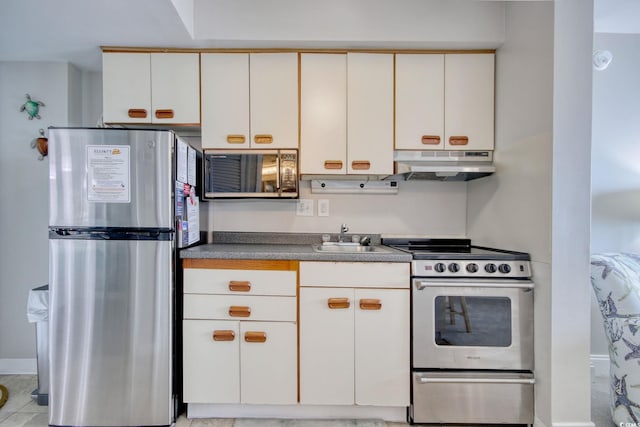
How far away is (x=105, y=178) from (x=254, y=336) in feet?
3.88

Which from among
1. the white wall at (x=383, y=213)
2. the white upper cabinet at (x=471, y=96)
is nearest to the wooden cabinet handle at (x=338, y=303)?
the white wall at (x=383, y=213)

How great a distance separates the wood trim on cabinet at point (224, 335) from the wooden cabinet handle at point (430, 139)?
1.71 meters

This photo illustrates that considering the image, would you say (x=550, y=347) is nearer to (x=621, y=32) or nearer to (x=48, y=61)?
(x=621, y=32)

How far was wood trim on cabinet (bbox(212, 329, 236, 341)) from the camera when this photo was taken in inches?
69.3

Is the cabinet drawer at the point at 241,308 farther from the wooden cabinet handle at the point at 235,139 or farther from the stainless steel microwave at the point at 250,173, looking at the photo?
the wooden cabinet handle at the point at 235,139

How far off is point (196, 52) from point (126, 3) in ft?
1.51

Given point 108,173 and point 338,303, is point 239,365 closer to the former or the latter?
point 338,303

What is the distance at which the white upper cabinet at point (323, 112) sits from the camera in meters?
2.07

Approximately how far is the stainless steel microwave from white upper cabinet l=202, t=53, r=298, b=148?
0.29ft

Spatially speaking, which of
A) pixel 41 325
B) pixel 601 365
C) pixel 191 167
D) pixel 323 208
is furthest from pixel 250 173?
pixel 601 365

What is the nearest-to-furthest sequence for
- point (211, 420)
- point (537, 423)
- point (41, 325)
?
point (537, 423), point (211, 420), point (41, 325)

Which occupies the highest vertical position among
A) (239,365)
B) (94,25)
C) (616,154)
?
(94,25)

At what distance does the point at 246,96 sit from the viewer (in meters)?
2.07

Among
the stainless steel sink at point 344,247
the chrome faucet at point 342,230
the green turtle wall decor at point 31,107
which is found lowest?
the stainless steel sink at point 344,247
